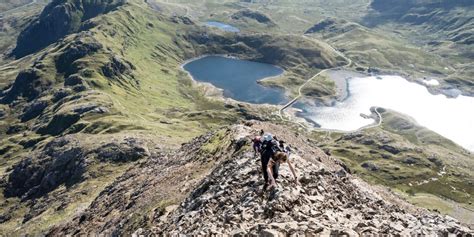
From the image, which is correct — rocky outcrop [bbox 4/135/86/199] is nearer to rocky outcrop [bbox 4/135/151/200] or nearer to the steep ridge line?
rocky outcrop [bbox 4/135/151/200]

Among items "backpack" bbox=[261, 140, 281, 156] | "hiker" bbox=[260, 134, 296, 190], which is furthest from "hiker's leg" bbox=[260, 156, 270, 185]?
"backpack" bbox=[261, 140, 281, 156]

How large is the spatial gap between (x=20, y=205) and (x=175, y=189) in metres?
142

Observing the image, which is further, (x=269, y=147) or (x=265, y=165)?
(x=269, y=147)

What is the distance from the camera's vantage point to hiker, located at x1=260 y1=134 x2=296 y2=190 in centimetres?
3906

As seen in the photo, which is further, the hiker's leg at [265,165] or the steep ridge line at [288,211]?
the hiker's leg at [265,165]

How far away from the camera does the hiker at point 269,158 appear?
3906cm

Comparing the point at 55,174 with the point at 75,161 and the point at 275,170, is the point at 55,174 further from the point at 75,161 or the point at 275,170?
the point at 275,170

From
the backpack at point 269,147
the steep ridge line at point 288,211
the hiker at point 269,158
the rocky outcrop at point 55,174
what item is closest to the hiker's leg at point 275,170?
the hiker at point 269,158

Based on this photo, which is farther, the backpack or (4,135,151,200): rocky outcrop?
(4,135,151,200): rocky outcrop

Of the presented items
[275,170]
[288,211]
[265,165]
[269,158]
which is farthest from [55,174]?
[288,211]

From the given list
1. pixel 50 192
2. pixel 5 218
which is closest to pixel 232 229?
pixel 50 192

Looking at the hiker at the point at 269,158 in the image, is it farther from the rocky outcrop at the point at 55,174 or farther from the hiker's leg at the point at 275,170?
the rocky outcrop at the point at 55,174

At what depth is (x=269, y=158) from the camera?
39.2m

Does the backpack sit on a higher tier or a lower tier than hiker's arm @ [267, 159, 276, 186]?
higher
